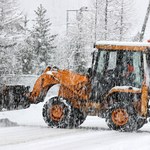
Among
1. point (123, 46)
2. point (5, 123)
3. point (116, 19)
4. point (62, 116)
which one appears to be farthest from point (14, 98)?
point (116, 19)

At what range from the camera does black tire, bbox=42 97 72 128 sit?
16.0 metres

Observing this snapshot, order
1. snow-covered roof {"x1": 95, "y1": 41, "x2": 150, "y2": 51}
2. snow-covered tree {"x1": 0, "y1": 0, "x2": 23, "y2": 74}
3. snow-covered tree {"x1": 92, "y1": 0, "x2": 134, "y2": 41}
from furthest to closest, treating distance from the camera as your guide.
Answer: snow-covered tree {"x1": 92, "y1": 0, "x2": 134, "y2": 41}, snow-covered tree {"x1": 0, "y1": 0, "x2": 23, "y2": 74}, snow-covered roof {"x1": 95, "y1": 41, "x2": 150, "y2": 51}

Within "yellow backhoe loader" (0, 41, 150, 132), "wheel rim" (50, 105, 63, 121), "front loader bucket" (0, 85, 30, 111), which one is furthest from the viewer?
"front loader bucket" (0, 85, 30, 111)

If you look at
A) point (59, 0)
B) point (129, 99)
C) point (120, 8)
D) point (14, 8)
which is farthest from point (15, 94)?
point (59, 0)

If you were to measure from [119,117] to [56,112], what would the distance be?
1.87 metres

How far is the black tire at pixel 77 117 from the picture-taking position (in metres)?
16.2

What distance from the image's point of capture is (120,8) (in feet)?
177

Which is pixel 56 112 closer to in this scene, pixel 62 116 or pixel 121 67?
pixel 62 116

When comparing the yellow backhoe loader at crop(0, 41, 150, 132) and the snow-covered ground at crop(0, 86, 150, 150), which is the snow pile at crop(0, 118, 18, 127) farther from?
the yellow backhoe loader at crop(0, 41, 150, 132)

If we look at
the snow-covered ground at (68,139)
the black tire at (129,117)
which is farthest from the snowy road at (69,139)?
the black tire at (129,117)

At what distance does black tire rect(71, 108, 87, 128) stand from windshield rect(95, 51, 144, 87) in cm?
122

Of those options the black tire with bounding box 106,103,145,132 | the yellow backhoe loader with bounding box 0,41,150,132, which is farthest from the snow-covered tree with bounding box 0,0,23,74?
the black tire with bounding box 106,103,145,132

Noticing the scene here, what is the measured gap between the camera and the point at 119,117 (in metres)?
15.4

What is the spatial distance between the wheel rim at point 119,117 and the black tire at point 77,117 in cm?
130
